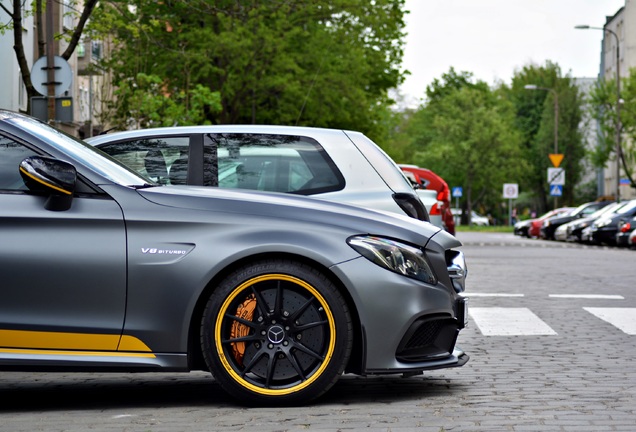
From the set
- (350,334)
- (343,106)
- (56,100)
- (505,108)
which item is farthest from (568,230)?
(505,108)

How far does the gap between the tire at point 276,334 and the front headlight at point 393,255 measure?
25cm

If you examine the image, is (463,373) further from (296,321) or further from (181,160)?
(181,160)

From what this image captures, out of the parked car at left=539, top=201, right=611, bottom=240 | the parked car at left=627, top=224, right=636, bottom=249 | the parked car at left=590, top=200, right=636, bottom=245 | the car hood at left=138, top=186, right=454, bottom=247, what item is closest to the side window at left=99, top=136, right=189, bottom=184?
the car hood at left=138, top=186, right=454, bottom=247

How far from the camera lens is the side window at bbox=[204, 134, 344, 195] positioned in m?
10.5

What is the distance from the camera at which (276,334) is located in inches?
271

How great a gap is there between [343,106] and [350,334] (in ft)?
127

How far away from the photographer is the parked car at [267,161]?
34.4ft

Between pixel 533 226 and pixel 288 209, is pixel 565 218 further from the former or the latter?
pixel 288 209

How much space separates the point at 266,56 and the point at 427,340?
3546cm

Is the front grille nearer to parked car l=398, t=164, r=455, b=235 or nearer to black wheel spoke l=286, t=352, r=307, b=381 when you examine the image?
black wheel spoke l=286, t=352, r=307, b=381

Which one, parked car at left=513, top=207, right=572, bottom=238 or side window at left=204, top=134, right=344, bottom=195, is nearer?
side window at left=204, top=134, right=344, bottom=195

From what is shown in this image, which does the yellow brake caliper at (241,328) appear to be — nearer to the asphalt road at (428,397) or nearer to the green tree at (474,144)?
the asphalt road at (428,397)

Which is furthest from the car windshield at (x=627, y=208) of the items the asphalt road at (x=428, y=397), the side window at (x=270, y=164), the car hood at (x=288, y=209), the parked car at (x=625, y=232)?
the car hood at (x=288, y=209)

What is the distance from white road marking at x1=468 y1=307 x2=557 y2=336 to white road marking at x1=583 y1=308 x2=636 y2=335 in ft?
2.06
